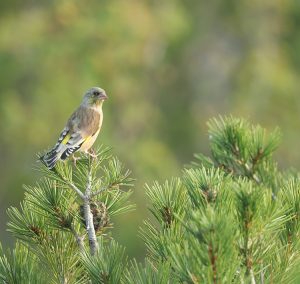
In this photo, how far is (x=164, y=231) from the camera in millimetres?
2797

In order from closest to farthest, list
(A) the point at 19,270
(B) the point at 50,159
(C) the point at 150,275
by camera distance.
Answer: (C) the point at 150,275 → (A) the point at 19,270 → (B) the point at 50,159

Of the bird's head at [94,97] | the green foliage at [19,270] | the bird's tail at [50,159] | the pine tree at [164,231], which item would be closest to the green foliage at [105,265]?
the pine tree at [164,231]

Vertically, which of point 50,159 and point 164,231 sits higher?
point 50,159

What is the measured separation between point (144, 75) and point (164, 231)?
61.3ft

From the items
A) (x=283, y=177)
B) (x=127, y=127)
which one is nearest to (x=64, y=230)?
(x=283, y=177)

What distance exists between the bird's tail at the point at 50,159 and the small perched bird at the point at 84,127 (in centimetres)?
42

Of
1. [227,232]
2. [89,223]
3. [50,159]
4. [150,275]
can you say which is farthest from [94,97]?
[227,232]

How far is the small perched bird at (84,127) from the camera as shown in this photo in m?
4.64

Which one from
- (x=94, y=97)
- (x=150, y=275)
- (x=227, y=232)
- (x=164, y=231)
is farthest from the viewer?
(x=94, y=97)

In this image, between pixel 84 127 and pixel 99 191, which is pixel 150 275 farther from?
pixel 84 127

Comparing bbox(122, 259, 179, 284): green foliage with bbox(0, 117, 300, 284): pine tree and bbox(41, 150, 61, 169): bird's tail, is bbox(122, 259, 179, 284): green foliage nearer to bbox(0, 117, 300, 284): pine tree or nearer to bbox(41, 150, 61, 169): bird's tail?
bbox(0, 117, 300, 284): pine tree

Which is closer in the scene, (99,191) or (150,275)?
(150,275)

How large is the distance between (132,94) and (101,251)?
690 inches

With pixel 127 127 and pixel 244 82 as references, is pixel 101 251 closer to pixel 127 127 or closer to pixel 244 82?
pixel 127 127
